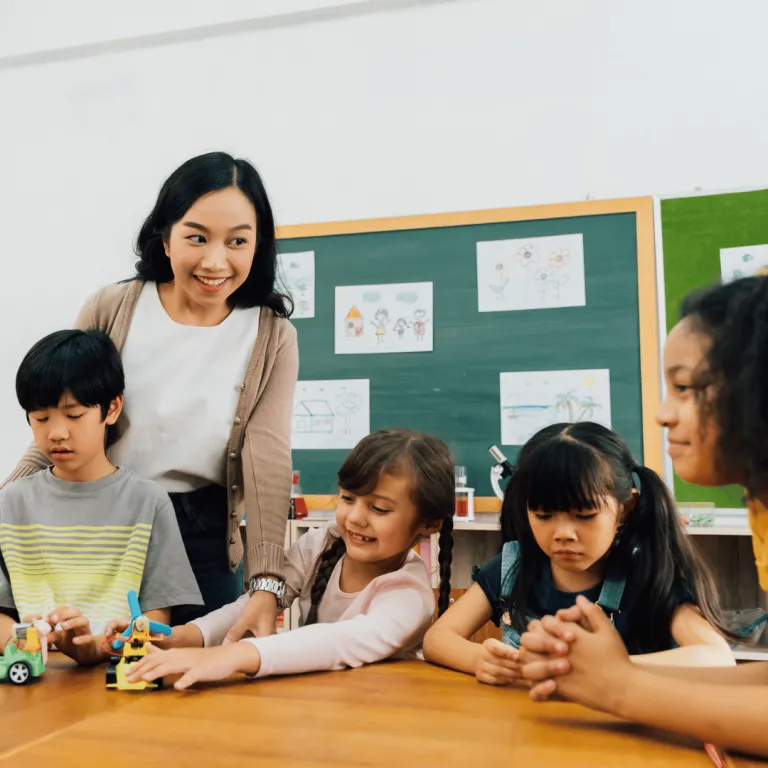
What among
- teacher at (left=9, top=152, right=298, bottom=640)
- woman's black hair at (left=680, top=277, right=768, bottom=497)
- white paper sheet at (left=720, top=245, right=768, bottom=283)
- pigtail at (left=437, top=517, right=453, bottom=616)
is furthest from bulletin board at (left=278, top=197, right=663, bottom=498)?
woman's black hair at (left=680, top=277, right=768, bottom=497)

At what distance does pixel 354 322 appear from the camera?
3100 millimetres

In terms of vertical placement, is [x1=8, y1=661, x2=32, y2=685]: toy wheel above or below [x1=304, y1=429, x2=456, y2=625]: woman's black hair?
below

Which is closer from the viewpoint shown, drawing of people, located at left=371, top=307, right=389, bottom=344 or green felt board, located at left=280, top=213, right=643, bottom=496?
green felt board, located at left=280, top=213, right=643, bottom=496

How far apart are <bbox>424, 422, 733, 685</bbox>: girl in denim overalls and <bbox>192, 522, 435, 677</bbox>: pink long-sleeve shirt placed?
5 centimetres

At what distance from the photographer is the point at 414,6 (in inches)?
126


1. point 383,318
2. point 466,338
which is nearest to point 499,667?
point 466,338

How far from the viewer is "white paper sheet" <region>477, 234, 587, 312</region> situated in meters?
2.89

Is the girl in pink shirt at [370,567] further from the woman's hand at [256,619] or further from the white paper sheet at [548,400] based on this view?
the white paper sheet at [548,400]

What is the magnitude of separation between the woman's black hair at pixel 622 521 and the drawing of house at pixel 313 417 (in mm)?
1778

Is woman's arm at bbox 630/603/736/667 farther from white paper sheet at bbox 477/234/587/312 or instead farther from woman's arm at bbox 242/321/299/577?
white paper sheet at bbox 477/234/587/312

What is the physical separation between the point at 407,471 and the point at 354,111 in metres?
2.26

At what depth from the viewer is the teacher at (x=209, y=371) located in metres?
1.28

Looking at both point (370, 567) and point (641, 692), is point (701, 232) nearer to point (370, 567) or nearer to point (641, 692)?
point (370, 567)

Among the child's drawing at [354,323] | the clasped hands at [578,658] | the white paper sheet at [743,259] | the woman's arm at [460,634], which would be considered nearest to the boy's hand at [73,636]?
the woman's arm at [460,634]
